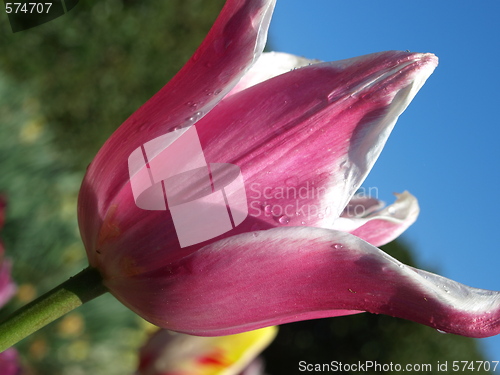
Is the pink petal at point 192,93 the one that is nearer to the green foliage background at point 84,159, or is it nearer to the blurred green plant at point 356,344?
the green foliage background at point 84,159

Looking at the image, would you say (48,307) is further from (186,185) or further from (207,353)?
(207,353)

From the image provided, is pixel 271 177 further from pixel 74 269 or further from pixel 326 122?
pixel 74 269

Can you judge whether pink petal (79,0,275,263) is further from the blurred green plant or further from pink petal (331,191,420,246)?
the blurred green plant

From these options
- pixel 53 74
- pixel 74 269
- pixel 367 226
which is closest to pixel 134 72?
pixel 53 74
